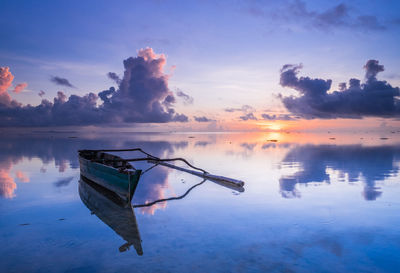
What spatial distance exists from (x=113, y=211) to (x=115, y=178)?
4.66ft

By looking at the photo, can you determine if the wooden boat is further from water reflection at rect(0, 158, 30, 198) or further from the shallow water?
water reflection at rect(0, 158, 30, 198)

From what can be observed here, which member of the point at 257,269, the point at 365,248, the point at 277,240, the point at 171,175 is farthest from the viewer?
the point at 171,175

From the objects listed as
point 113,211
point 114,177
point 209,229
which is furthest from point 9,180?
point 209,229

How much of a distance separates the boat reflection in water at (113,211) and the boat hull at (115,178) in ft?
1.46

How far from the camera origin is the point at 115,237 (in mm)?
7688

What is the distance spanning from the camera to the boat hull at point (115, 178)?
33.4 ft

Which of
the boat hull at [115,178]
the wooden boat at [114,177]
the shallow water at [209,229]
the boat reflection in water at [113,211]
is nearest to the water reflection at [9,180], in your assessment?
the shallow water at [209,229]

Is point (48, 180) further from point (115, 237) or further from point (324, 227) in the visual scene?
point (324, 227)

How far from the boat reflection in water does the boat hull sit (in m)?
0.44

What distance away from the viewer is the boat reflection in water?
297 inches

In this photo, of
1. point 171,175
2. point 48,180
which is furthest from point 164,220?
point 48,180

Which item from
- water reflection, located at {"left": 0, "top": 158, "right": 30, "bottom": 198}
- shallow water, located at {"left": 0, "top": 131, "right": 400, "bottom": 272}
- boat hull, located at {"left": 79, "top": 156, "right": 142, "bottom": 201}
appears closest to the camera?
shallow water, located at {"left": 0, "top": 131, "right": 400, "bottom": 272}

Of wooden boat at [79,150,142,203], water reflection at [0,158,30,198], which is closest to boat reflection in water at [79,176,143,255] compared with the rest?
wooden boat at [79,150,142,203]

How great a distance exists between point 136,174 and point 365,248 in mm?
7922
